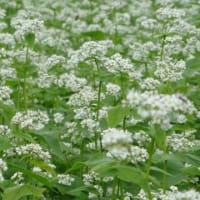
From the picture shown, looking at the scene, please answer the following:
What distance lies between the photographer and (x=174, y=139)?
5.72 m

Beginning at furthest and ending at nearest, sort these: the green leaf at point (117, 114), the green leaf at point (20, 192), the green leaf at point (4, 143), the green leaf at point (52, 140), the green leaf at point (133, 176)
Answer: the green leaf at point (52, 140) < the green leaf at point (4, 143) < the green leaf at point (117, 114) < the green leaf at point (20, 192) < the green leaf at point (133, 176)

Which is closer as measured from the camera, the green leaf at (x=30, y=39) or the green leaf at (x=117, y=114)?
the green leaf at (x=117, y=114)

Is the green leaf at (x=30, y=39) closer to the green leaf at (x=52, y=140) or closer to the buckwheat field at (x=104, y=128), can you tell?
the buckwheat field at (x=104, y=128)

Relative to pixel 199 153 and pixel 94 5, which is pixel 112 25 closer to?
pixel 94 5

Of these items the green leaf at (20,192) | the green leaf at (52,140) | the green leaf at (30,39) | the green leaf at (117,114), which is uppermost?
the green leaf at (30,39)

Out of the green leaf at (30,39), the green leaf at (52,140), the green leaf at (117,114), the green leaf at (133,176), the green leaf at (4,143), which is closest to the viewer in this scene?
the green leaf at (133,176)

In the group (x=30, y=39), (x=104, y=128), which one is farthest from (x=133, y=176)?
(x=30, y=39)

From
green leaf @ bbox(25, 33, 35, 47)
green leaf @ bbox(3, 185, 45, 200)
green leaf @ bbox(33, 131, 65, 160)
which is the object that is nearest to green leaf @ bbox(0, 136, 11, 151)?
green leaf @ bbox(33, 131, 65, 160)

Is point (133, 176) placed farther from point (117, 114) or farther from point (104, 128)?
point (104, 128)

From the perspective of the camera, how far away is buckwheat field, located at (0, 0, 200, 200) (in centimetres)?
439

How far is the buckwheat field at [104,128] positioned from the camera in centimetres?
439

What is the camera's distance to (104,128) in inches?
257

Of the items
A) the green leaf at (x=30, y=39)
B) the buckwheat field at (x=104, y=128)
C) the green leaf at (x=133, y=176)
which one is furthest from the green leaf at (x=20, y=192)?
the green leaf at (x=30, y=39)

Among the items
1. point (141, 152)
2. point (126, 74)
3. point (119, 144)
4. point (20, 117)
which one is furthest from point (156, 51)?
point (119, 144)
